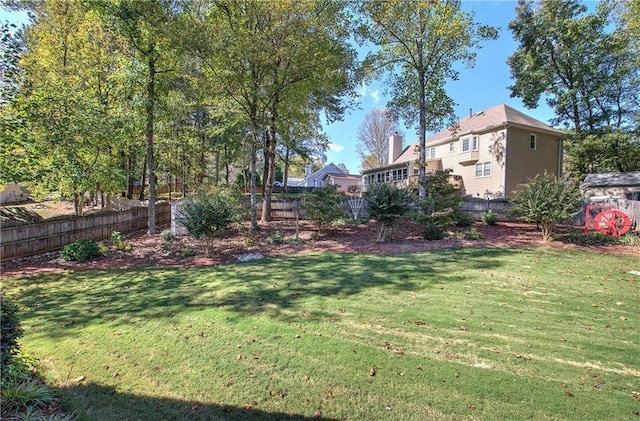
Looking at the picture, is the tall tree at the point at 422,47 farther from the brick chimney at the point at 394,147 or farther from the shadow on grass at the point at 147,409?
the brick chimney at the point at 394,147

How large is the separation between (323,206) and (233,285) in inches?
222

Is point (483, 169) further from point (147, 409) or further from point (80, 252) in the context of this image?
point (147, 409)

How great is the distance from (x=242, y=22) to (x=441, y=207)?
9.67m

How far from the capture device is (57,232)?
366 inches

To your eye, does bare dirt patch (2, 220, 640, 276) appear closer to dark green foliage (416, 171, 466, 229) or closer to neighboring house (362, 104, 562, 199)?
dark green foliage (416, 171, 466, 229)

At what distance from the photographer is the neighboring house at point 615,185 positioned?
1756 cm

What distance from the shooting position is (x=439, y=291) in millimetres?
5469

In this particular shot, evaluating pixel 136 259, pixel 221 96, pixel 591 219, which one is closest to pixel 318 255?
pixel 136 259

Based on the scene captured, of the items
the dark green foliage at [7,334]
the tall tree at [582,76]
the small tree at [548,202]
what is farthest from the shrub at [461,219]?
the tall tree at [582,76]

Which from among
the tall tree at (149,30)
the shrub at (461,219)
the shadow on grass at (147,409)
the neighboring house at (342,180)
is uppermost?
the tall tree at (149,30)

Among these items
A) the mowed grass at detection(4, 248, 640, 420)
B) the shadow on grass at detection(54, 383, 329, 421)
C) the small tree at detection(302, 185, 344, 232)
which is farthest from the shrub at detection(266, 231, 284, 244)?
the shadow on grass at detection(54, 383, 329, 421)

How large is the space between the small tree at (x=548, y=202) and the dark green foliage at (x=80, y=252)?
1328 centimetres

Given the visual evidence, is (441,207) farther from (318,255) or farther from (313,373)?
→ (313,373)

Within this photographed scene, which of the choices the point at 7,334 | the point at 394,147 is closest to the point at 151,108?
the point at 7,334
